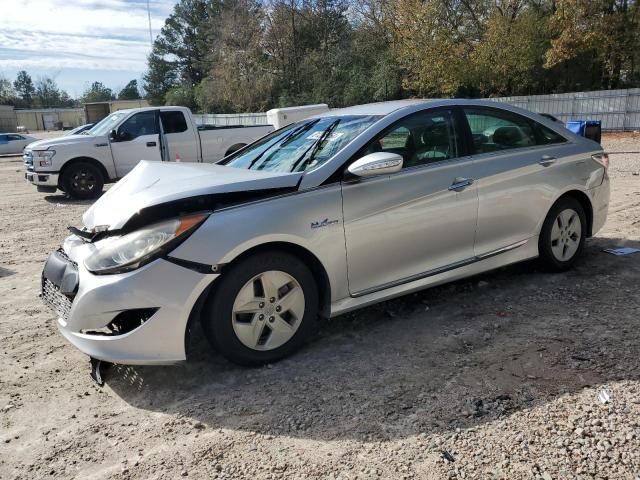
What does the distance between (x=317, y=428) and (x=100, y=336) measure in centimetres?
139

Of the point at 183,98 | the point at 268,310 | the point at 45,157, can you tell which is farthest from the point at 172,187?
the point at 183,98

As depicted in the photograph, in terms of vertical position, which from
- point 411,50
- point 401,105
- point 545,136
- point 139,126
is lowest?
point 545,136

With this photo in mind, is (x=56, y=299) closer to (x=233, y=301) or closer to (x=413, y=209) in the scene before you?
(x=233, y=301)

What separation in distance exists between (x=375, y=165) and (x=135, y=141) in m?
9.18

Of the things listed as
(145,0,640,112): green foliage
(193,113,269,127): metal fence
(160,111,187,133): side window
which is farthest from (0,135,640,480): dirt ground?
(193,113,269,127): metal fence

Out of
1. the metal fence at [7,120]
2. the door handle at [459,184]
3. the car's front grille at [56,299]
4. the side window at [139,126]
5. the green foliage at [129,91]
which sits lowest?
the car's front grille at [56,299]

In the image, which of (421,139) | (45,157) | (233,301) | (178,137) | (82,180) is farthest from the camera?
(178,137)

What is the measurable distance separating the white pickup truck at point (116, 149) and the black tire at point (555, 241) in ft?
28.4

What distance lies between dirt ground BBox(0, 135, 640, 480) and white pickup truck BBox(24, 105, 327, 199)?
24.0 ft

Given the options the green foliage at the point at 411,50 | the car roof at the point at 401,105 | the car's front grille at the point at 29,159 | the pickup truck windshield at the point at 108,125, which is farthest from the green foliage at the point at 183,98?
the car roof at the point at 401,105

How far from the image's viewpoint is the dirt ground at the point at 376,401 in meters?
2.57

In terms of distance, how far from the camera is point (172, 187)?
3.46 m

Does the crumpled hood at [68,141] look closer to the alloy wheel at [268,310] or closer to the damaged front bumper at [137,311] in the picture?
the damaged front bumper at [137,311]

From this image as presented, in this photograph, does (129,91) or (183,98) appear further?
(129,91)
